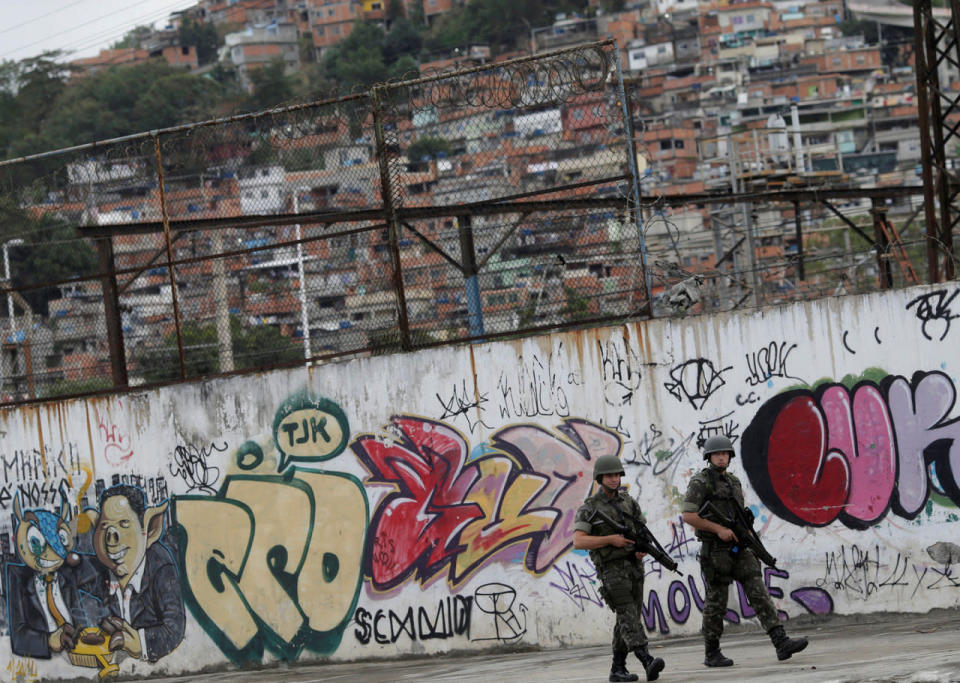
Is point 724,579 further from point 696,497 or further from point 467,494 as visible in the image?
point 467,494

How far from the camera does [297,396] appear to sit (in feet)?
42.1

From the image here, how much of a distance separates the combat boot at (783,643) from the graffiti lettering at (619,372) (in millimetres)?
3225

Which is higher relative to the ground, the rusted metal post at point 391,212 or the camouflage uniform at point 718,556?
the rusted metal post at point 391,212

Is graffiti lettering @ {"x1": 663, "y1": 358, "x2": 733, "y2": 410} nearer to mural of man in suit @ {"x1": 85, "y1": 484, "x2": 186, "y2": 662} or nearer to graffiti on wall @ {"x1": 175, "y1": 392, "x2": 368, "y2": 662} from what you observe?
graffiti on wall @ {"x1": 175, "y1": 392, "x2": 368, "y2": 662}

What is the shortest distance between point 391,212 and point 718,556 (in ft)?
16.8

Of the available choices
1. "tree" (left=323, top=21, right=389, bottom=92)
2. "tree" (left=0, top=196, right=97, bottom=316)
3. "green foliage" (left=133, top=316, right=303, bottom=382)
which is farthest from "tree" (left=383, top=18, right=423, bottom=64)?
"green foliage" (left=133, top=316, right=303, bottom=382)

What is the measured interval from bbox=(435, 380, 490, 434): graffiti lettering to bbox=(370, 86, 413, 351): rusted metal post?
0.67m

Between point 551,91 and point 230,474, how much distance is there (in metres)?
4.79

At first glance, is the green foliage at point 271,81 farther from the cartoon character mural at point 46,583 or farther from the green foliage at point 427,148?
the cartoon character mural at point 46,583

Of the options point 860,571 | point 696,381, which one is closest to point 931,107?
point 696,381

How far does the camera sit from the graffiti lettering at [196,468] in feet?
43.1

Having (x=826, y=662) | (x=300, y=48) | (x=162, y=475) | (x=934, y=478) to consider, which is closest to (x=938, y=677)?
(x=826, y=662)

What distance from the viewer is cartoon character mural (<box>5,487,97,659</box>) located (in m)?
13.8

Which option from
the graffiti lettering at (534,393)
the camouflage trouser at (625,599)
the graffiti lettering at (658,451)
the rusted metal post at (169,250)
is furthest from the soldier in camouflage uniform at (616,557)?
the rusted metal post at (169,250)
